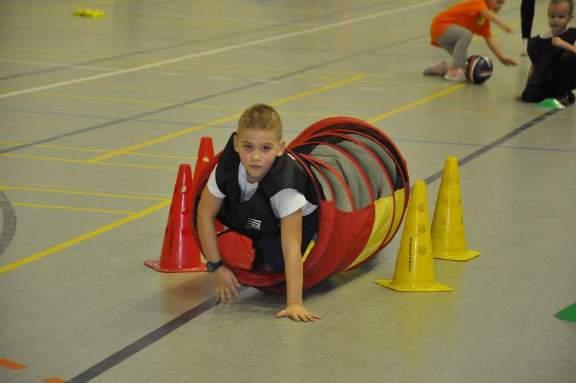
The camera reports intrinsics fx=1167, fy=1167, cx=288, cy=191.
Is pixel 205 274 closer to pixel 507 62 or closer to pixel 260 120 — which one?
pixel 260 120

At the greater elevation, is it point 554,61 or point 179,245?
point 554,61

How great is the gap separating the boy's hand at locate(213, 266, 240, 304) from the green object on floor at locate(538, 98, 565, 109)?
710 cm

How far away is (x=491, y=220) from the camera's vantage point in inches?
292

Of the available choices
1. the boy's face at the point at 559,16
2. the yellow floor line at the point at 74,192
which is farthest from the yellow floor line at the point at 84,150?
the boy's face at the point at 559,16

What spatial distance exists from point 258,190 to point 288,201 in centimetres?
17

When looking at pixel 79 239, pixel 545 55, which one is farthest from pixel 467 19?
pixel 79 239

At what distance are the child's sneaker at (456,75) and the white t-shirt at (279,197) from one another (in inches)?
326

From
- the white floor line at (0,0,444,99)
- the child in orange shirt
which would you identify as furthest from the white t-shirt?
the child in orange shirt

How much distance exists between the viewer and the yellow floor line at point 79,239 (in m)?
6.23

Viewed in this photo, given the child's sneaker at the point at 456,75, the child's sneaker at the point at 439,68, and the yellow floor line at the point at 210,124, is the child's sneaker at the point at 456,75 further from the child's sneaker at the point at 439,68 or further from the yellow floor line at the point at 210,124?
the yellow floor line at the point at 210,124

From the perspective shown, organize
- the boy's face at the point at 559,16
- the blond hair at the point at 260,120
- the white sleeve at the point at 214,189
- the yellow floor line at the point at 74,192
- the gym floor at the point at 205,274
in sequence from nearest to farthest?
the gym floor at the point at 205,274, the blond hair at the point at 260,120, the white sleeve at the point at 214,189, the yellow floor line at the point at 74,192, the boy's face at the point at 559,16

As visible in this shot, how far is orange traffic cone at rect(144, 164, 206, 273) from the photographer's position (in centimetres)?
627

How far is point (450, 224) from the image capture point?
6637mm

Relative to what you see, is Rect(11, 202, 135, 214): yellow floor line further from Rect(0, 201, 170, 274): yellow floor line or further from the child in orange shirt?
the child in orange shirt
